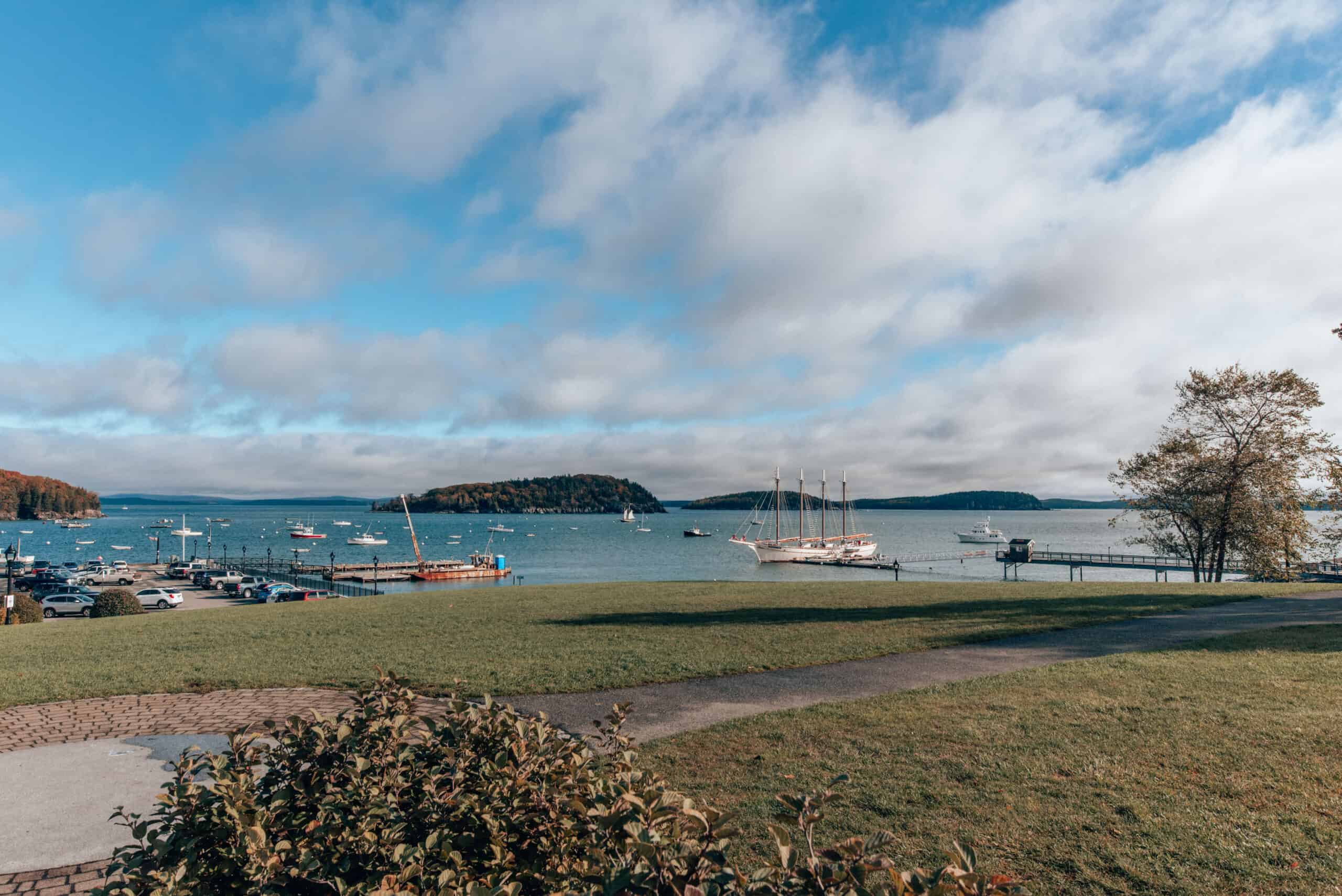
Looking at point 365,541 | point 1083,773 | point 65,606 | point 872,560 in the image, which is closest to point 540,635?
point 1083,773

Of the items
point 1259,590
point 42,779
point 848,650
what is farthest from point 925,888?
point 1259,590

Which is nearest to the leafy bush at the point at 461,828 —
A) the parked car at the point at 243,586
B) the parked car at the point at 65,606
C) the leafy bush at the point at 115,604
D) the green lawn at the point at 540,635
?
the green lawn at the point at 540,635

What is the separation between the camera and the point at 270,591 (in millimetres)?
41406

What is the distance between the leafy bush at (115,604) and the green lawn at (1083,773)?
95.2ft

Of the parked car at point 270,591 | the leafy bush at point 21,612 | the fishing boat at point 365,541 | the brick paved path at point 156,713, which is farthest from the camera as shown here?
the fishing boat at point 365,541

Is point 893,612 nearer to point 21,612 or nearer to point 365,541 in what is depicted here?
point 21,612

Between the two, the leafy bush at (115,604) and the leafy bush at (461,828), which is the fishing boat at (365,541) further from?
the leafy bush at (461,828)

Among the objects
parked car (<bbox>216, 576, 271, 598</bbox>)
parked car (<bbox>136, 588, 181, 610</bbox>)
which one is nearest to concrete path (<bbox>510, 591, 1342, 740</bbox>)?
parked car (<bbox>136, 588, 181, 610</bbox>)

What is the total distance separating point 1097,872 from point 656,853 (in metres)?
3.99

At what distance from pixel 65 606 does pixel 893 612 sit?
36388 millimetres

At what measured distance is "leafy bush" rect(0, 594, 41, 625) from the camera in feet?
76.1

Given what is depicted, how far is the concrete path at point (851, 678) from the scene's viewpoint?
8883mm

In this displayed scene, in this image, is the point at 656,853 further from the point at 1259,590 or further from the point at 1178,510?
the point at 1178,510

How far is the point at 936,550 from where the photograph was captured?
373ft
